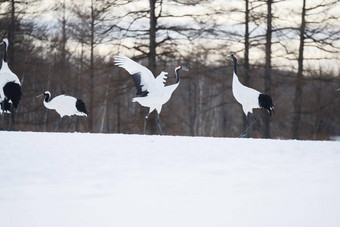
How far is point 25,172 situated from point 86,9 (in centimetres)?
1841

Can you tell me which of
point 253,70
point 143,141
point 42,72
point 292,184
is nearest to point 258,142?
point 143,141

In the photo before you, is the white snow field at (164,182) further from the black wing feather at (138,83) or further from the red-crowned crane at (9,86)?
the red-crowned crane at (9,86)

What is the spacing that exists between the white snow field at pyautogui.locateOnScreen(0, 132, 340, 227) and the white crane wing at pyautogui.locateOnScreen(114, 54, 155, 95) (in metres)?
2.19

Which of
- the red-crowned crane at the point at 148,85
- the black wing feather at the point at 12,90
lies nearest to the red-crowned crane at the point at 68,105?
the black wing feather at the point at 12,90

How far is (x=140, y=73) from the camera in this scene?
12195mm

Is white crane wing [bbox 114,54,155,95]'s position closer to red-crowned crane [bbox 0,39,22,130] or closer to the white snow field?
the white snow field

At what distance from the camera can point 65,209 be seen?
6039mm

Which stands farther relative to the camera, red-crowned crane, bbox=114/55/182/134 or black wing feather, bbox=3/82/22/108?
black wing feather, bbox=3/82/22/108

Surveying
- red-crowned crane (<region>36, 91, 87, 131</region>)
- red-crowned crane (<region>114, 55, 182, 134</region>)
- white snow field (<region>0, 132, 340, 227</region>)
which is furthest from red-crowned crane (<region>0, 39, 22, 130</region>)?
white snow field (<region>0, 132, 340, 227</region>)

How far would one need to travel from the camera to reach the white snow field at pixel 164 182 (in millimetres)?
5910

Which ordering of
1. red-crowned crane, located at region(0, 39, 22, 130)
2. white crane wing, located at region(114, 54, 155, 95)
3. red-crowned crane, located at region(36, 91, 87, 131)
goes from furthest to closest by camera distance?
red-crowned crane, located at region(36, 91, 87, 131) → red-crowned crane, located at region(0, 39, 22, 130) → white crane wing, located at region(114, 54, 155, 95)

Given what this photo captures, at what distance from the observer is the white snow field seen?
5910 millimetres

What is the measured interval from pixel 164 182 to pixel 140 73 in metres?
5.29

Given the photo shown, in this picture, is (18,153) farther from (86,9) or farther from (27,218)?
(86,9)
